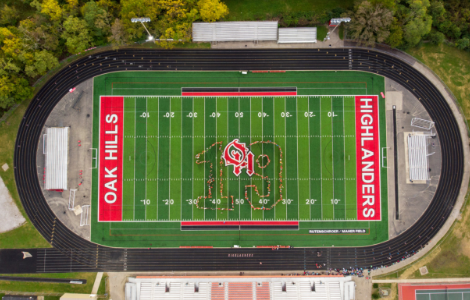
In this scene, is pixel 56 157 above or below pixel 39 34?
below

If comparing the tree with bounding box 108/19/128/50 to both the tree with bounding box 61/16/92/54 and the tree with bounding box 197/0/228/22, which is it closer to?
the tree with bounding box 61/16/92/54

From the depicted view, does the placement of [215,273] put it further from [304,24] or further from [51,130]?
[304,24]

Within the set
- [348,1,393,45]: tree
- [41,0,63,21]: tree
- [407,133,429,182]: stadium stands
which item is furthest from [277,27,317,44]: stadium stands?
[41,0,63,21]: tree

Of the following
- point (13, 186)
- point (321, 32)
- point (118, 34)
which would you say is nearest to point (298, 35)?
point (321, 32)

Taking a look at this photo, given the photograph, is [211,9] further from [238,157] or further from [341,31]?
[238,157]

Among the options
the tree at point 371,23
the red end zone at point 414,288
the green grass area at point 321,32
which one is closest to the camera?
the tree at point 371,23

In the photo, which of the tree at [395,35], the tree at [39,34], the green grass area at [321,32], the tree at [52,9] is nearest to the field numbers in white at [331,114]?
the green grass area at [321,32]

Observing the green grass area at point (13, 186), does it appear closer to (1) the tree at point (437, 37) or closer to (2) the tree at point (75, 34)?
(2) the tree at point (75, 34)
